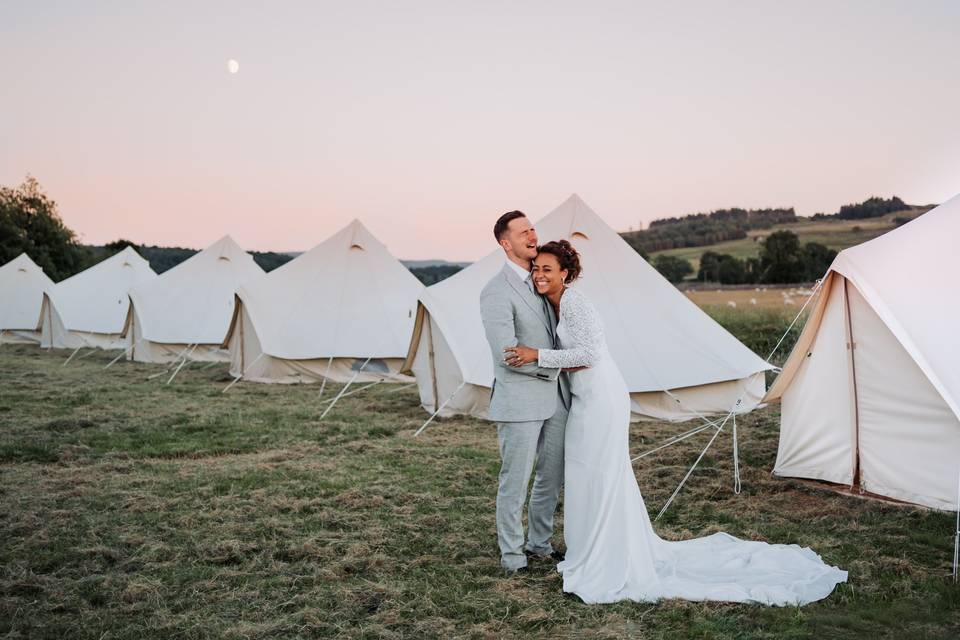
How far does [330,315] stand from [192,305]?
540cm

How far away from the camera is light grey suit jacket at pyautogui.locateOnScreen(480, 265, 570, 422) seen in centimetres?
393

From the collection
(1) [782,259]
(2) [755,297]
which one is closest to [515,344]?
(2) [755,297]

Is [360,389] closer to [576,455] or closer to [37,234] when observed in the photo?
[576,455]

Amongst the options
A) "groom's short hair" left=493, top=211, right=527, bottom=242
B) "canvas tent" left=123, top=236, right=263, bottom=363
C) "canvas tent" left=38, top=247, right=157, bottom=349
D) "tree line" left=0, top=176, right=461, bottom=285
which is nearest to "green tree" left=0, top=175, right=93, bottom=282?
"tree line" left=0, top=176, right=461, bottom=285

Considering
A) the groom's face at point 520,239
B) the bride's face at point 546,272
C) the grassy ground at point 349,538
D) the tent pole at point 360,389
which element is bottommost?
the grassy ground at point 349,538

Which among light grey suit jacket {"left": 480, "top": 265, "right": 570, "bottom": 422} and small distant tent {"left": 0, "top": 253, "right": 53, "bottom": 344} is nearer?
light grey suit jacket {"left": 480, "top": 265, "right": 570, "bottom": 422}

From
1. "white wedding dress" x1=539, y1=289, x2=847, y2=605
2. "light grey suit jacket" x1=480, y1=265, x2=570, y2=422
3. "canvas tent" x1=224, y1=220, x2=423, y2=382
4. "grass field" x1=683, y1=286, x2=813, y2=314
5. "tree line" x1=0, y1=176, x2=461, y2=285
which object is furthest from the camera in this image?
"tree line" x1=0, y1=176, x2=461, y2=285

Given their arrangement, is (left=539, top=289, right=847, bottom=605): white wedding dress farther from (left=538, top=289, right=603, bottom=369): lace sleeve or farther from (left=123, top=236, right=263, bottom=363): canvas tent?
(left=123, top=236, right=263, bottom=363): canvas tent

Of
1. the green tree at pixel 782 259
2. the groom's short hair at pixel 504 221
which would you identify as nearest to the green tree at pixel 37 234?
the green tree at pixel 782 259

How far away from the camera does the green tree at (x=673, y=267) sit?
1232 inches

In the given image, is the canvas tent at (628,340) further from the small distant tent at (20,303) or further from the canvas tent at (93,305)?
the small distant tent at (20,303)

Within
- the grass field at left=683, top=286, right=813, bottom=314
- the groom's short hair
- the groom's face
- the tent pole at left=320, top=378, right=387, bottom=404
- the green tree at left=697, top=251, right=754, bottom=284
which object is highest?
the green tree at left=697, top=251, right=754, bottom=284

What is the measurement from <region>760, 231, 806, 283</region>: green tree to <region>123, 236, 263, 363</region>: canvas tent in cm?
1872

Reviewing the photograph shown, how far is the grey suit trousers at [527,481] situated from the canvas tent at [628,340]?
4253 millimetres
